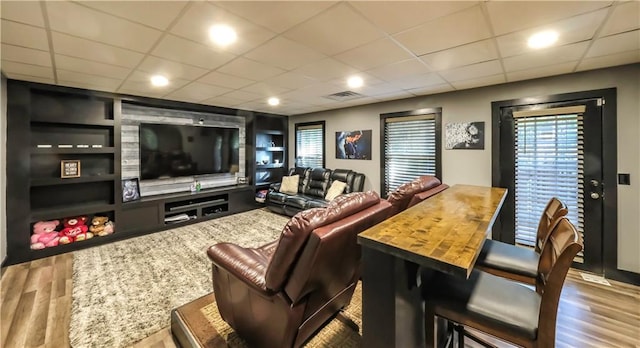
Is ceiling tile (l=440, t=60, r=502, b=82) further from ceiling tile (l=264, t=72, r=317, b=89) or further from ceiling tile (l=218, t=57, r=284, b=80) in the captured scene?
ceiling tile (l=218, t=57, r=284, b=80)

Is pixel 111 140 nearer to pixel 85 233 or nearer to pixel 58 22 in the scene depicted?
pixel 85 233

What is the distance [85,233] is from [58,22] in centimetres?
322

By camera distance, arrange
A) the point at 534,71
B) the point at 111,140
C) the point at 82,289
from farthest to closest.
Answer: the point at 111,140, the point at 534,71, the point at 82,289

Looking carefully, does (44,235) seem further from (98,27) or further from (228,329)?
(228,329)

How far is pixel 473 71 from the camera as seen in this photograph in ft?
9.95

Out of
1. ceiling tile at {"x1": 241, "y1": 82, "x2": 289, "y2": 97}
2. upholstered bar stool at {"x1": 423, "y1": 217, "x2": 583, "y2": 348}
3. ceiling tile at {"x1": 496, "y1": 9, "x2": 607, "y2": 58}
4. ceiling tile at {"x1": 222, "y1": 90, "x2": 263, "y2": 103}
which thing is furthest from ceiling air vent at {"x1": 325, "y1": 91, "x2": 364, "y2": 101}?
upholstered bar stool at {"x1": 423, "y1": 217, "x2": 583, "y2": 348}

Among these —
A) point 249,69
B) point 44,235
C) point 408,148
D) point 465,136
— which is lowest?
point 44,235

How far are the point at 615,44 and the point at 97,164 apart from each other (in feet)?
21.6

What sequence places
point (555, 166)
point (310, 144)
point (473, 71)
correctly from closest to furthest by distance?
point (473, 71) < point (555, 166) < point (310, 144)

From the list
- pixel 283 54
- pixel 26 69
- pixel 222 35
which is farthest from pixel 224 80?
pixel 26 69

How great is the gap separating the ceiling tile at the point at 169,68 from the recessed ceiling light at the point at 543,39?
10.6 ft

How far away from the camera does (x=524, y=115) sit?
3.37 m

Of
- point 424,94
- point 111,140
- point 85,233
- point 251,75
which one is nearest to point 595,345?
point 424,94

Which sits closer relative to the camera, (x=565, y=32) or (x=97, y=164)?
(x=565, y=32)
